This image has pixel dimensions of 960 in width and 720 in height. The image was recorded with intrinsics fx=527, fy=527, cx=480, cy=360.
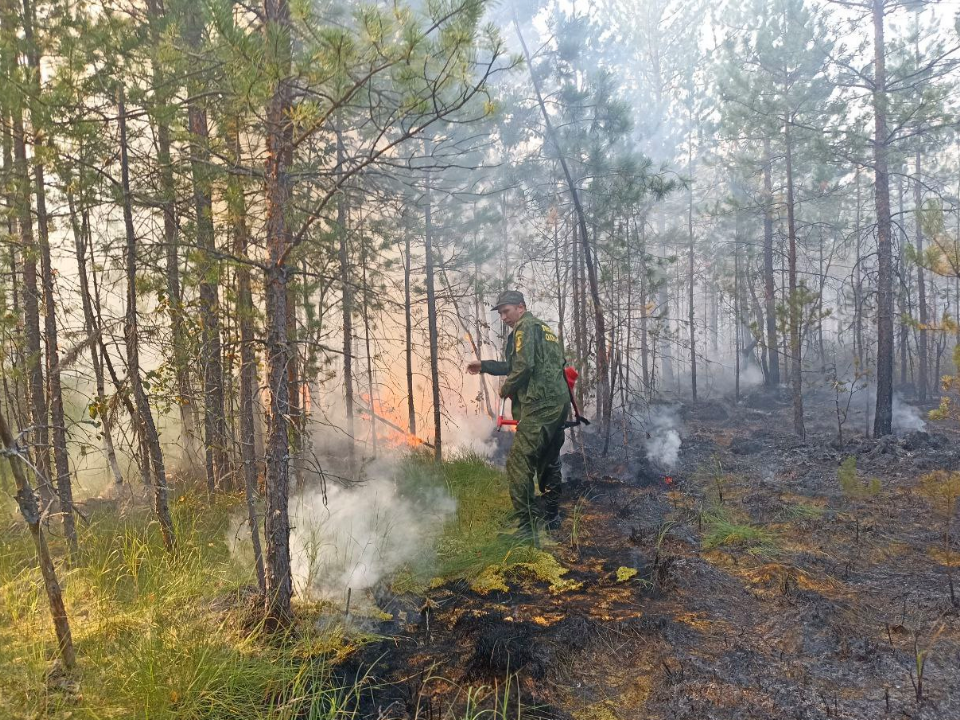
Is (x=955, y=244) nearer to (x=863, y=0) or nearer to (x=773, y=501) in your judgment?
(x=773, y=501)

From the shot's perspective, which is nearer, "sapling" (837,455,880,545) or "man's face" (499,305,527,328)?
"man's face" (499,305,527,328)

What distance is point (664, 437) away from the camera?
11898mm

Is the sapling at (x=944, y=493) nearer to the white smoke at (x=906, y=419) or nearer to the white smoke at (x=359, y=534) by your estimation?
the white smoke at (x=359, y=534)

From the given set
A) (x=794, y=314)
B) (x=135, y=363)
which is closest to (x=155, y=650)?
(x=135, y=363)

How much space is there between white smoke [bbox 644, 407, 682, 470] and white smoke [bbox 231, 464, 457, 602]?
448cm

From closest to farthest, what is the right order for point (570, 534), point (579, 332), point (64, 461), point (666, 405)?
point (64, 461), point (570, 534), point (579, 332), point (666, 405)

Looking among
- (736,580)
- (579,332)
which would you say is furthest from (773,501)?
(579,332)

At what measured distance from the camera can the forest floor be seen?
2.54m

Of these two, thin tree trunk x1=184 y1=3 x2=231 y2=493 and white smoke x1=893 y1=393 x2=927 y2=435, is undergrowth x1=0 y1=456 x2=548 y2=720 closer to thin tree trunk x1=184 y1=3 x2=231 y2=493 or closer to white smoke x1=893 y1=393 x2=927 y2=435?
thin tree trunk x1=184 y1=3 x2=231 y2=493

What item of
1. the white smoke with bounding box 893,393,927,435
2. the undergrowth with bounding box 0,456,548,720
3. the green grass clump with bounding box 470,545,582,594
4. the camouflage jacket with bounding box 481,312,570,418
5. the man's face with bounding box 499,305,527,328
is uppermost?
the man's face with bounding box 499,305,527,328

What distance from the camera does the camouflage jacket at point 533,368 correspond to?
5230 mm

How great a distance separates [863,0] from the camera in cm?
1086

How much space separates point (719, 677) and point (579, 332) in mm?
8141

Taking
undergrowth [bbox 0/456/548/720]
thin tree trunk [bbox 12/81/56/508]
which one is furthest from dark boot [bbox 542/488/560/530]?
thin tree trunk [bbox 12/81/56/508]
